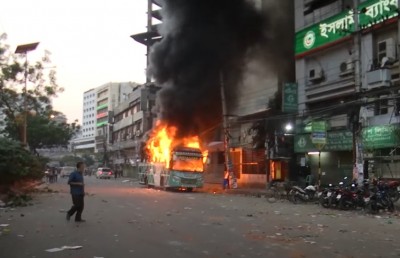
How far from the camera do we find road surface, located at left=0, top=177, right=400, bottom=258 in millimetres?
8055

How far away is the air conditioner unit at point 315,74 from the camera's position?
28.3 m

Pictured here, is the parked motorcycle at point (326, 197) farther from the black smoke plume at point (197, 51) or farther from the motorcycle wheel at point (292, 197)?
the black smoke plume at point (197, 51)

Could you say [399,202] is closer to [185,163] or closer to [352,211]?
[352,211]

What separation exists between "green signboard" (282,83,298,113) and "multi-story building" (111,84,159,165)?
110 ft

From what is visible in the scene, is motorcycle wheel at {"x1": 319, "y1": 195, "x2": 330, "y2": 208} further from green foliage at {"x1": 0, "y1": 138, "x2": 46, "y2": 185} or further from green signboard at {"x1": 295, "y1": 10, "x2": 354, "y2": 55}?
green foliage at {"x1": 0, "y1": 138, "x2": 46, "y2": 185}

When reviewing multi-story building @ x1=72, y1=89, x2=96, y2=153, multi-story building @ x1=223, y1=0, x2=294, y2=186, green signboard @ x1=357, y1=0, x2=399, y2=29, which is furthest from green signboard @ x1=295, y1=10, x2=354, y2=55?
multi-story building @ x1=72, y1=89, x2=96, y2=153

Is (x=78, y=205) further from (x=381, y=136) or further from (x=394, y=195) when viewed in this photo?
(x=381, y=136)

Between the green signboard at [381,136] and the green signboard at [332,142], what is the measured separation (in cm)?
166

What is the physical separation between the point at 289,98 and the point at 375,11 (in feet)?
25.8

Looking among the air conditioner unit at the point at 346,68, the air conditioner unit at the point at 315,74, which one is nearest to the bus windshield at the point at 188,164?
the air conditioner unit at the point at 315,74

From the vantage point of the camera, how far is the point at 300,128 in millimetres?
29812

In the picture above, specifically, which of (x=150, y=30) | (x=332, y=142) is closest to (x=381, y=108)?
(x=332, y=142)

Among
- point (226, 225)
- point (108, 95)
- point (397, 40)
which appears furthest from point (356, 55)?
point (108, 95)

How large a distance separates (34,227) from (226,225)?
4516 millimetres
